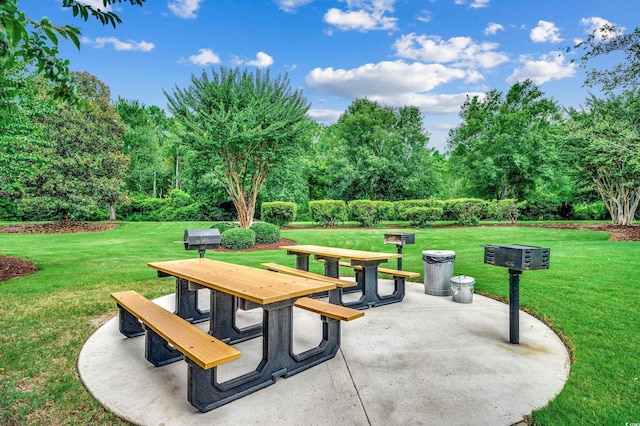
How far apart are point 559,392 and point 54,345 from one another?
4.54 m

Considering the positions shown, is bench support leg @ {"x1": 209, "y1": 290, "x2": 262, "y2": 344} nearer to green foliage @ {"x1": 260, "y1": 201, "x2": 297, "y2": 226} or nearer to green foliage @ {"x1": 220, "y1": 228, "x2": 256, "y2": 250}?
green foliage @ {"x1": 220, "y1": 228, "x2": 256, "y2": 250}

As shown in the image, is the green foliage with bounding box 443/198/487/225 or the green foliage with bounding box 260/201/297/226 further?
the green foliage with bounding box 443/198/487/225

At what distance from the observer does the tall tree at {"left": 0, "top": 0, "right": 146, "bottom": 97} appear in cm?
126

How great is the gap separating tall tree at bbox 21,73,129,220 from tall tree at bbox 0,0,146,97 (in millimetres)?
17186

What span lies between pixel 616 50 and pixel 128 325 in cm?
1220

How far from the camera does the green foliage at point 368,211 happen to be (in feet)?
A: 54.8

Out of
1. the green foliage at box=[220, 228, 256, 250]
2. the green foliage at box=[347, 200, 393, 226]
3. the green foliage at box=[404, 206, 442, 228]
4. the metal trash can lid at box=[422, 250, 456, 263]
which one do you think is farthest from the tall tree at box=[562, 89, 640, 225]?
the green foliage at box=[220, 228, 256, 250]

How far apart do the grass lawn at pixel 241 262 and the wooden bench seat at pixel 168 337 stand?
1.70ft

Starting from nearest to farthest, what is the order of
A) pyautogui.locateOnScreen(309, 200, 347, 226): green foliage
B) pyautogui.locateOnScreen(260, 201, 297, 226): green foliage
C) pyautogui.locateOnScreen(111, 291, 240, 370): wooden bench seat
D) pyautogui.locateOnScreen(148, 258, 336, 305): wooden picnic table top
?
pyautogui.locateOnScreen(111, 291, 240, 370): wooden bench seat → pyautogui.locateOnScreen(148, 258, 336, 305): wooden picnic table top → pyautogui.locateOnScreen(260, 201, 297, 226): green foliage → pyautogui.locateOnScreen(309, 200, 347, 226): green foliage

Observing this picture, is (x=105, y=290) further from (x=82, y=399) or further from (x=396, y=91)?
(x=396, y=91)

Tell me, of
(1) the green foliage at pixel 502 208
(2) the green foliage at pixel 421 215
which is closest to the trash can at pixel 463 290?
(2) the green foliage at pixel 421 215

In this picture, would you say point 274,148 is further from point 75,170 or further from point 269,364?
point 75,170

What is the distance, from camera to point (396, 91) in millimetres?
28781

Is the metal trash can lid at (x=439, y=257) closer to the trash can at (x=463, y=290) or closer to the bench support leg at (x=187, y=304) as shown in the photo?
the trash can at (x=463, y=290)
